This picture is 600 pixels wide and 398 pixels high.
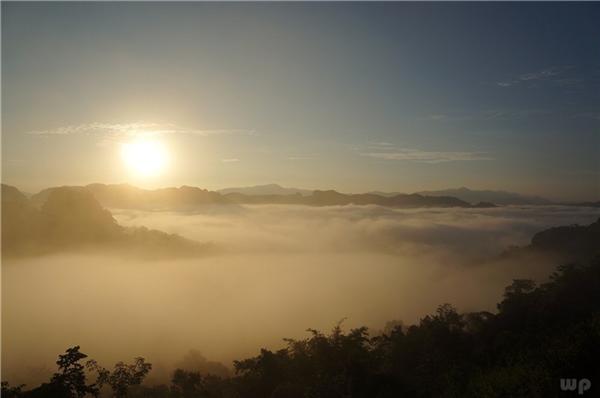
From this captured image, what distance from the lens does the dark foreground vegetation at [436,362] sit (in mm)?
25266

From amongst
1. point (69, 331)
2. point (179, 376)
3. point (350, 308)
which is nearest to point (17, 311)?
point (69, 331)

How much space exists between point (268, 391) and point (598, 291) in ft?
142

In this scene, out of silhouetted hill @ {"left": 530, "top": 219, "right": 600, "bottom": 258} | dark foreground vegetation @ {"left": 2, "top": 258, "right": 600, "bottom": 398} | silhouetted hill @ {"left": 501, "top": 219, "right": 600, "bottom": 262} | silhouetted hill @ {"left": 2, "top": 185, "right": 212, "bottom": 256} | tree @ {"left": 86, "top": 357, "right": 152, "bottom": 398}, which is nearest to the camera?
dark foreground vegetation @ {"left": 2, "top": 258, "right": 600, "bottom": 398}

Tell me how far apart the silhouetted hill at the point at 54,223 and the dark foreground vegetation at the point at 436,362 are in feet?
388

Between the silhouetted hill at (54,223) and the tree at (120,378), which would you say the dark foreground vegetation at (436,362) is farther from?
the silhouetted hill at (54,223)

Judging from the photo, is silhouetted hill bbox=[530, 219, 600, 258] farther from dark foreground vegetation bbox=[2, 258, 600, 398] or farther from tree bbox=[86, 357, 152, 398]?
tree bbox=[86, 357, 152, 398]

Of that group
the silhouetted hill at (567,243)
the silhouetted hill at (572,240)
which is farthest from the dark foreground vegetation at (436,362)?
the silhouetted hill at (567,243)

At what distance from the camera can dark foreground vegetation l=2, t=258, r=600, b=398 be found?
25266 mm

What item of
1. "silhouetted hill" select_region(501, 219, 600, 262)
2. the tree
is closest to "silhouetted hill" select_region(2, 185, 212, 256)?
the tree

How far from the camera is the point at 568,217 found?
196 metres

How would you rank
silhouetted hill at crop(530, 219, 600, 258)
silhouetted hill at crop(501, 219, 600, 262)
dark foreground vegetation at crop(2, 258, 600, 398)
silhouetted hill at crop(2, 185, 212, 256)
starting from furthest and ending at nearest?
silhouetted hill at crop(2, 185, 212, 256)
silhouetted hill at crop(501, 219, 600, 262)
silhouetted hill at crop(530, 219, 600, 258)
dark foreground vegetation at crop(2, 258, 600, 398)

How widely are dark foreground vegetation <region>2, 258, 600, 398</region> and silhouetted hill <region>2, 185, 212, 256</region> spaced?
388 feet

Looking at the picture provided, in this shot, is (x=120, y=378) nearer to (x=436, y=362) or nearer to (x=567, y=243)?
(x=436, y=362)

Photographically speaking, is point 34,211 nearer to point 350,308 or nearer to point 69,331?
point 69,331
